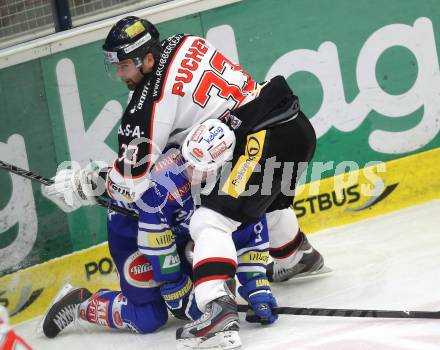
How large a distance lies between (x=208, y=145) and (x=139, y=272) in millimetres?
668

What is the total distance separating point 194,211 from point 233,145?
12.9 inches

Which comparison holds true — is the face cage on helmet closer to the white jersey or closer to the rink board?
the white jersey

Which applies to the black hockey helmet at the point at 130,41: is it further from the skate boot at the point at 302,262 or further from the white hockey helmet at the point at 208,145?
the skate boot at the point at 302,262

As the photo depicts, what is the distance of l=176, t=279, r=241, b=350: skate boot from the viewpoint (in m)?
3.24

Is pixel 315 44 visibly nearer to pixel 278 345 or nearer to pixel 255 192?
pixel 255 192

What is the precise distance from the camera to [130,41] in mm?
3457

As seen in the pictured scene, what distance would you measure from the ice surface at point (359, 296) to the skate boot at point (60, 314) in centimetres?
4

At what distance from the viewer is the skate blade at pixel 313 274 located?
4.09 m

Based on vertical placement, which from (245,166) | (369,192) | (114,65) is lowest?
(369,192)

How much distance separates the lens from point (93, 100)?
4.50 metres

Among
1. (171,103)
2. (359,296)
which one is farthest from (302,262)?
(171,103)

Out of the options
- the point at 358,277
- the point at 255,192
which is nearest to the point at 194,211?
the point at 255,192

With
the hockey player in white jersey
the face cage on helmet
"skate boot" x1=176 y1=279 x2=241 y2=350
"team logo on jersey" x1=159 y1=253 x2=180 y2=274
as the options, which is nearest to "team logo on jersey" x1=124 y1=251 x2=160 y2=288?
"team logo on jersey" x1=159 y1=253 x2=180 y2=274

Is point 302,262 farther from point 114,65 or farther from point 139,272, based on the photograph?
point 114,65
